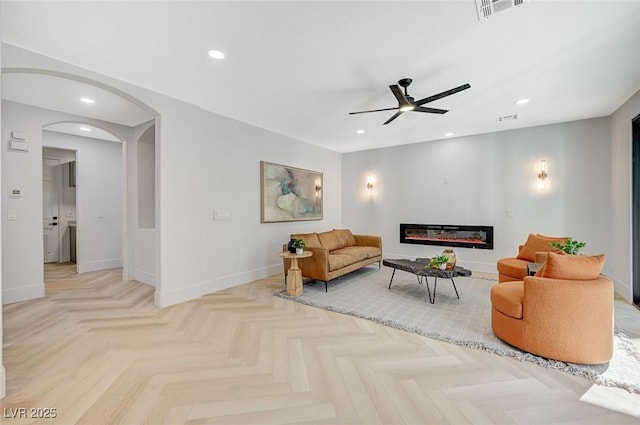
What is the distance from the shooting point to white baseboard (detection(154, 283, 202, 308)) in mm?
3589

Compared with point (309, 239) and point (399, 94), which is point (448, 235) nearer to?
point (309, 239)

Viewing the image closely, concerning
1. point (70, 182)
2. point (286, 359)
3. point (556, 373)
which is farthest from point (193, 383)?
point (70, 182)

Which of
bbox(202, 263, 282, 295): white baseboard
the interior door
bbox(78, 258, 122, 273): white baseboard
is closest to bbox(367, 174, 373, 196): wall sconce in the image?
bbox(202, 263, 282, 295): white baseboard

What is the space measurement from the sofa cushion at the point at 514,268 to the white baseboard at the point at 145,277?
17.4ft

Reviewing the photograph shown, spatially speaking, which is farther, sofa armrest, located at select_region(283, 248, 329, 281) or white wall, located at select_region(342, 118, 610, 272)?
white wall, located at select_region(342, 118, 610, 272)

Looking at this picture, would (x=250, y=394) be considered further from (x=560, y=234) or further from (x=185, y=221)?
(x=560, y=234)

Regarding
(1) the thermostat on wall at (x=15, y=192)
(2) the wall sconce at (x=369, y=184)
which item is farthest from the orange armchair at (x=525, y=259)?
(1) the thermostat on wall at (x=15, y=192)

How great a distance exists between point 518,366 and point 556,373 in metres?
0.24

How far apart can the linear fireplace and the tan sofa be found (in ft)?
3.50

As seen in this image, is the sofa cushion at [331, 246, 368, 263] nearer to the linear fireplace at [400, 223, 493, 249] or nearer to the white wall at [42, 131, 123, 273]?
the linear fireplace at [400, 223, 493, 249]

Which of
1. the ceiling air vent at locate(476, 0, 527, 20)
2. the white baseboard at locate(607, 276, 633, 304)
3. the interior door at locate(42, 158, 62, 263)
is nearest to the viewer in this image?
the ceiling air vent at locate(476, 0, 527, 20)

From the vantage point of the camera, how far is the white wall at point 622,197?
3768mm

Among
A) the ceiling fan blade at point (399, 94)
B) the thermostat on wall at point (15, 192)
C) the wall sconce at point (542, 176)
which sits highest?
the ceiling fan blade at point (399, 94)

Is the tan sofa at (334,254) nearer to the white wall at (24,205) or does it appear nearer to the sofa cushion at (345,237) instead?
the sofa cushion at (345,237)
